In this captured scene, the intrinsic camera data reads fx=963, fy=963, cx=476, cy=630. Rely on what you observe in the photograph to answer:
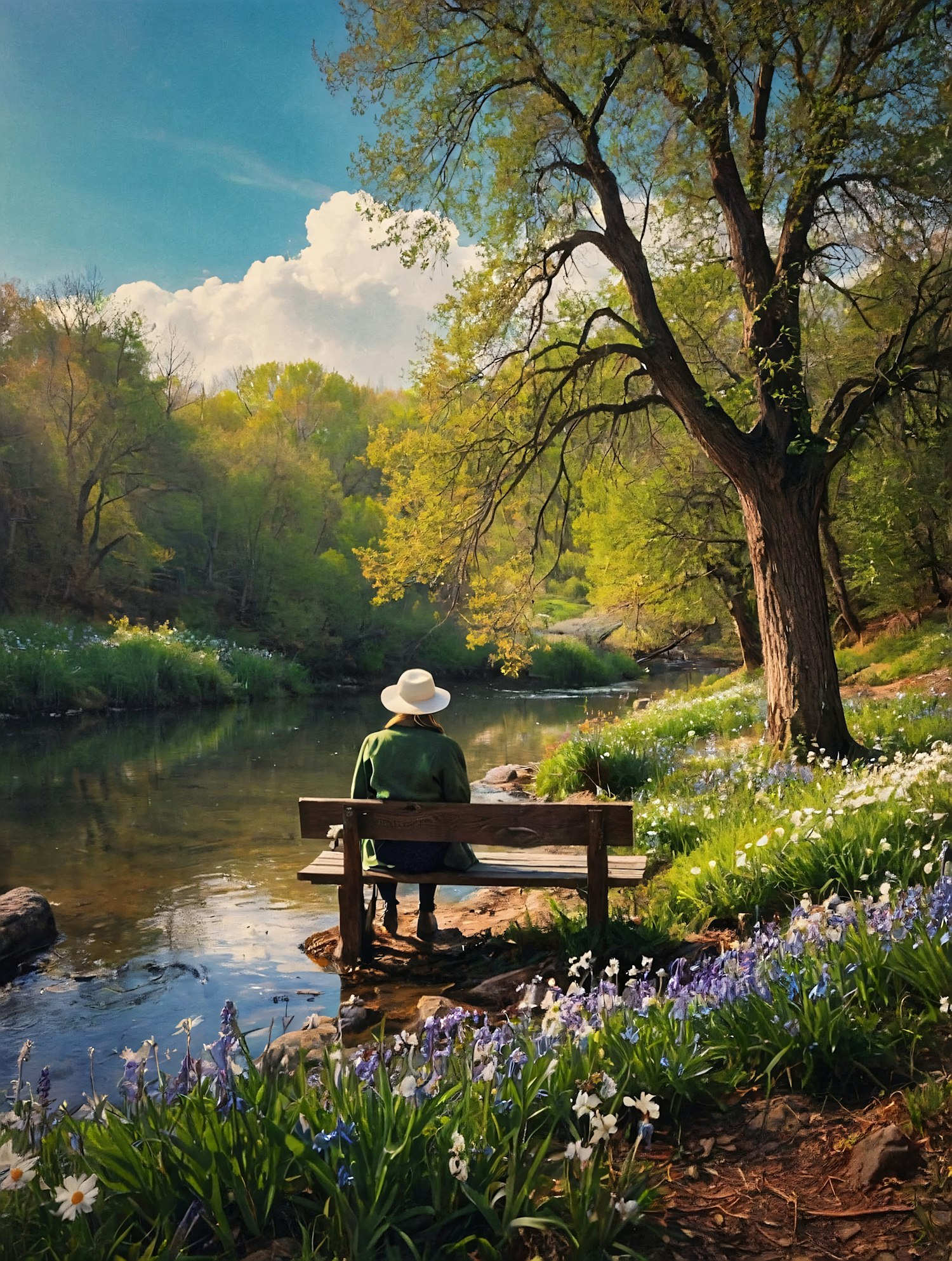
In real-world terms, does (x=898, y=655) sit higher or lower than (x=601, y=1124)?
higher

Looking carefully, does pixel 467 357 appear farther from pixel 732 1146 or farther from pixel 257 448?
pixel 257 448

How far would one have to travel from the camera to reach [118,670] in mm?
26844

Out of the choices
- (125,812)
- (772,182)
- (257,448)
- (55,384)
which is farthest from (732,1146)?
(257,448)

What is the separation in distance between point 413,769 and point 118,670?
22117mm

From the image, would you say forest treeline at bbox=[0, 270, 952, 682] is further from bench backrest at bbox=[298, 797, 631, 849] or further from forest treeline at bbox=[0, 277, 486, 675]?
bench backrest at bbox=[298, 797, 631, 849]

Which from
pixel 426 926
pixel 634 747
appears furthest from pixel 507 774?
pixel 426 926

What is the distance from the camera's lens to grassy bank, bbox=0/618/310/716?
24.5m

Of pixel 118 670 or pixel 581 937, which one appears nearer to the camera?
pixel 581 937

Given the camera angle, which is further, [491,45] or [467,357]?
[467,357]

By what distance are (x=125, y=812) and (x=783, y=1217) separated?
1203 cm

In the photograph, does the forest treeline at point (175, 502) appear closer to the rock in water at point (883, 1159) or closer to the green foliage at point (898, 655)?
the green foliage at point (898, 655)

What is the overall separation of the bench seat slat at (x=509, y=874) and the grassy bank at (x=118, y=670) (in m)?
19.9

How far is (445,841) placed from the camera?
634 centimetres

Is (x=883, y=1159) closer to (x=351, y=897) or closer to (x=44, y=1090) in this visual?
(x=44, y=1090)
